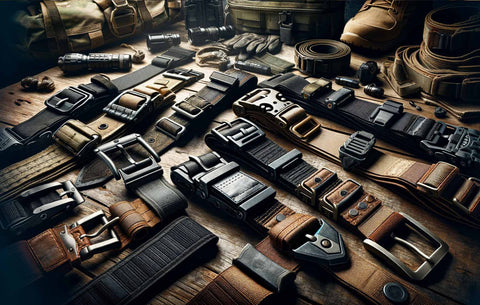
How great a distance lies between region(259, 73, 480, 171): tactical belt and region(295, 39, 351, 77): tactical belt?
396mm

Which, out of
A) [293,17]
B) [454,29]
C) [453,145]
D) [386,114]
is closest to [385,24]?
[454,29]

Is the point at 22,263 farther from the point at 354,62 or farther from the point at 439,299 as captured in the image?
the point at 354,62

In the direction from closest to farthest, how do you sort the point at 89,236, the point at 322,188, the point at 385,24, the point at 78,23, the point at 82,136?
1. the point at 89,236
2. the point at 322,188
3. the point at 82,136
4. the point at 385,24
5. the point at 78,23

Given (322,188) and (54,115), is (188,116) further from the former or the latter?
(322,188)

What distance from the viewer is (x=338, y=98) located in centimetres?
339

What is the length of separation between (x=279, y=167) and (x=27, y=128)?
2.23m

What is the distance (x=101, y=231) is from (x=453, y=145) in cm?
246

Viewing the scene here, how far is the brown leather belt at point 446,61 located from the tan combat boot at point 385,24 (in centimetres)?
54

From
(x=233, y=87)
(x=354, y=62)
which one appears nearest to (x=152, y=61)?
(x=233, y=87)

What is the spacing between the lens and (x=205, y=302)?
193 centimetres

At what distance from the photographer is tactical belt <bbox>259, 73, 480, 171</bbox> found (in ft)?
8.79

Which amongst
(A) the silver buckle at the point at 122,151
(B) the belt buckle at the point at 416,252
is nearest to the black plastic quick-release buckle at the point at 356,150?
(B) the belt buckle at the point at 416,252

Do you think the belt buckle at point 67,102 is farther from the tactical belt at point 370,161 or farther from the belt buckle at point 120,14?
the belt buckle at point 120,14

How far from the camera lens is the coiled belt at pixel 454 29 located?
3.29m
